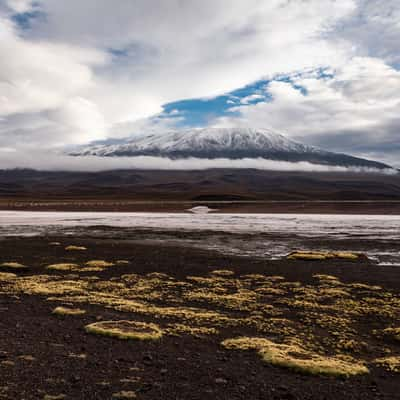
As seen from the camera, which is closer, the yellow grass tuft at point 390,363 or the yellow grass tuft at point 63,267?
the yellow grass tuft at point 390,363

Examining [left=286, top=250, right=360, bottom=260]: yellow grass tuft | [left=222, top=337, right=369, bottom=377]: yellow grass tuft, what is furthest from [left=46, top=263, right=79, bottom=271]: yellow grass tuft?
[left=222, top=337, right=369, bottom=377]: yellow grass tuft

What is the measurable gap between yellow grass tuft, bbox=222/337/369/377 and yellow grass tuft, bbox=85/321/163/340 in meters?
2.32

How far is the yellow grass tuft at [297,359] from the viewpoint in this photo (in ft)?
33.5

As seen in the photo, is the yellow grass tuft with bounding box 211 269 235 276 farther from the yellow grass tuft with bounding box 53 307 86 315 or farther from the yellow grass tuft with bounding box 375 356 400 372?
the yellow grass tuft with bounding box 375 356 400 372

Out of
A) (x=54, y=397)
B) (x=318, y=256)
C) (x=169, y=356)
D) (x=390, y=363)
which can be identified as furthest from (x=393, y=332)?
(x=318, y=256)

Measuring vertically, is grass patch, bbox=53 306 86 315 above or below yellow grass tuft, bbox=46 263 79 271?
above

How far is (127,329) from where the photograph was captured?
13.0 m

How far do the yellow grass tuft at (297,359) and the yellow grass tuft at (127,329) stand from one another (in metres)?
2.32

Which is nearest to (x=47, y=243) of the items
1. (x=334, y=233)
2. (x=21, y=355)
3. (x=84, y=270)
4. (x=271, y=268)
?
(x=84, y=270)

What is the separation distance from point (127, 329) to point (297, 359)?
213 inches

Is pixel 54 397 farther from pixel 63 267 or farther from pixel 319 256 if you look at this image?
pixel 319 256

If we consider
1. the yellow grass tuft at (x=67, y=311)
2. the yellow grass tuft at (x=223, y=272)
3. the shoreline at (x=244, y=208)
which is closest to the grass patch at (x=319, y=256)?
the yellow grass tuft at (x=223, y=272)

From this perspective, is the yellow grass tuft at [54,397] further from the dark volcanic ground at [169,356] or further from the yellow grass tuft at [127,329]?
the yellow grass tuft at [127,329]

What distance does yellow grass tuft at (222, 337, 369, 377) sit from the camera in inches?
402
